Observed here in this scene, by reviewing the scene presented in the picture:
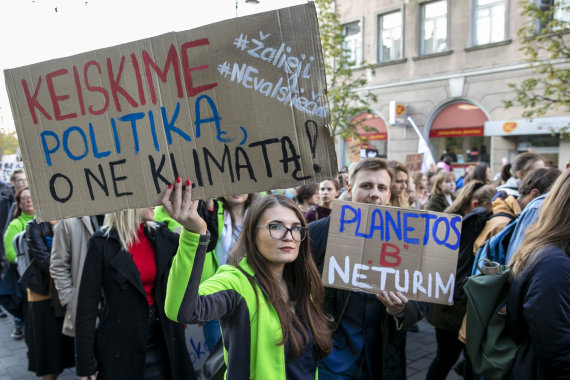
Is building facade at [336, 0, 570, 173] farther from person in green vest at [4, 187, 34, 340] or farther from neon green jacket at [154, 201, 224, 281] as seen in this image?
person in green vest at [4, 187, 34, 340]

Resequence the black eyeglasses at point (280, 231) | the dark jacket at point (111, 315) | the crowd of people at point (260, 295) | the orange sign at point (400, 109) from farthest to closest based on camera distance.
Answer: the orange sign at point (400, 109) → the dark jacket at point (111, 315) → the black eyeglasses at point (280, 231) → the crowd of people at point (260, 295)

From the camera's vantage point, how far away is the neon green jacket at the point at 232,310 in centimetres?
174

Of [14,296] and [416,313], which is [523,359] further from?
[14,296]

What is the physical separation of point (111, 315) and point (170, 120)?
5.32 ft

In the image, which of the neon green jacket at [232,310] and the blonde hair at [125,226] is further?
the blonde hair at [125,226]

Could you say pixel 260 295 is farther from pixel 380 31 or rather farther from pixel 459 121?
pixel 380 31

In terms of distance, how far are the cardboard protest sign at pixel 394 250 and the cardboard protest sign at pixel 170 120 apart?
72 centimetres

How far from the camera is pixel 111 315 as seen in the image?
286 cm

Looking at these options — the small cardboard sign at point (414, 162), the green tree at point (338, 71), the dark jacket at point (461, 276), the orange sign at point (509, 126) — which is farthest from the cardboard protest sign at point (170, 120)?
the orange sign at point (509, 126)

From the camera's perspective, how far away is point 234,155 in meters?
1.78

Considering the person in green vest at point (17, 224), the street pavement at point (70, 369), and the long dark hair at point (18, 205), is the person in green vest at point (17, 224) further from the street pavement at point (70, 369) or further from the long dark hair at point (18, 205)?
the street pavement at point (70, 369)

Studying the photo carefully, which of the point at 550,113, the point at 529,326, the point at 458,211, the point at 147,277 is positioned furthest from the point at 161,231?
the point at 550,113

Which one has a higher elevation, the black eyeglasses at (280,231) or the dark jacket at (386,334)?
the black eyeglasses at (280,231)

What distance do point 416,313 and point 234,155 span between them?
1342 millimetres
